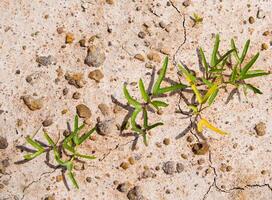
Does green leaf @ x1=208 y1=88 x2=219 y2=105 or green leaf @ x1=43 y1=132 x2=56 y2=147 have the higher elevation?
green leaf @ x1=208 y1=88 x2=219 y2=105

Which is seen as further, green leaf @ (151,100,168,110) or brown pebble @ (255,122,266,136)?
brown pebble @ (255,122,266,136)

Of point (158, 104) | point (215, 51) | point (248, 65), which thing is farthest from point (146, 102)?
point (248, 65)

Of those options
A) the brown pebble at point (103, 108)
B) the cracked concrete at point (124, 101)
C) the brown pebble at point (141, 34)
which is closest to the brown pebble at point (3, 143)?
the cracked concrete at point (124, 101)

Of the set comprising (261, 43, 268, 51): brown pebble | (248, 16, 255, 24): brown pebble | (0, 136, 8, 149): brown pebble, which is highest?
(248, 16, 255, 24): brown pebble

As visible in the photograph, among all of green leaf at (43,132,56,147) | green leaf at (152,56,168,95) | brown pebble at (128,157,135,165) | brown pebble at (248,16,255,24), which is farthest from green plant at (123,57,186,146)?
brown pebble at (248,16,255,24)

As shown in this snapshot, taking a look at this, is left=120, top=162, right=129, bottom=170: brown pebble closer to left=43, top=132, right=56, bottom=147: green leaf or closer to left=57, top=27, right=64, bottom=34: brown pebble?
left=43, top=132, right=56, bottom=147: green leaf

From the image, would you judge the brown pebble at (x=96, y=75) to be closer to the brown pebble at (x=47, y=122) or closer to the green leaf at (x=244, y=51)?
the brown pebble at (x=47, y=122)

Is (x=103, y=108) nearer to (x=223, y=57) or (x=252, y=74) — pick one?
(x=223, y=57)
